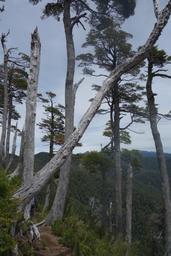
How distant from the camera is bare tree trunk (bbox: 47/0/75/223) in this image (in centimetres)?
1220

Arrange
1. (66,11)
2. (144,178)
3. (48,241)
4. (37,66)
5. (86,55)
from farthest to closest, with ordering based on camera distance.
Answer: (144,178), (86,55), (66,11), (48,241), (37,66)

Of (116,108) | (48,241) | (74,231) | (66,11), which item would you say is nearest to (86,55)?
(116,108)

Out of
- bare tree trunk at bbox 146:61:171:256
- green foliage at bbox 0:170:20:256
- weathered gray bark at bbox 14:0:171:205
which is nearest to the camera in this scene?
green foliage at bbox 0:170:20:256

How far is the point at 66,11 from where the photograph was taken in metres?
13.8

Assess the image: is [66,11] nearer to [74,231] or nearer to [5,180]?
[74,231]

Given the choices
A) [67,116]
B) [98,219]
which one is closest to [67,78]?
[67,116]

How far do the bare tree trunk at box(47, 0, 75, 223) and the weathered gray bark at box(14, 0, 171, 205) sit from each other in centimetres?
404

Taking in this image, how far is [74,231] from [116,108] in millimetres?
11510

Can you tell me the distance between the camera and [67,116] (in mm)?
13039

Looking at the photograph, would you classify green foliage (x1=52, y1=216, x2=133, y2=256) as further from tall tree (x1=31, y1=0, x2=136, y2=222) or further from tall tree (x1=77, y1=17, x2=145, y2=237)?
tall tree (x1=77, y1=17, x2=145, y2=237)

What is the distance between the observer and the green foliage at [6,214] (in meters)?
6.07

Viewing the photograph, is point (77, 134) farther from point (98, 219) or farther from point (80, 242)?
point (98, 219)

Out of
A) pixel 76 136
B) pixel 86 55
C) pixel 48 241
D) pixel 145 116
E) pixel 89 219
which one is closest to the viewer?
pixel 76 136

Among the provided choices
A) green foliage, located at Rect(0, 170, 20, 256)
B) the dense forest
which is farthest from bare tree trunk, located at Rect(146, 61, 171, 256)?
green foliage, located at Rect(0, 170, 20, 256)
